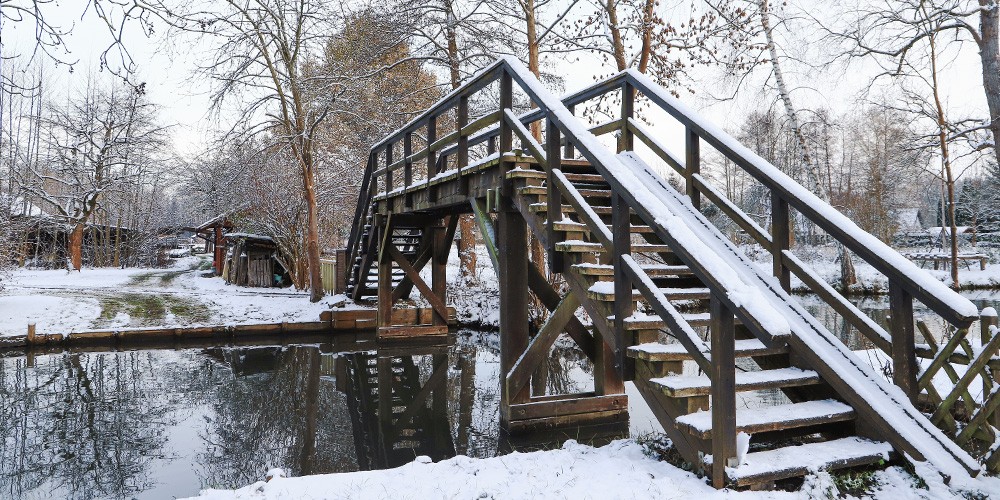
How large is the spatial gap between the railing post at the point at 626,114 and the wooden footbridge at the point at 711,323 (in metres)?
0.02

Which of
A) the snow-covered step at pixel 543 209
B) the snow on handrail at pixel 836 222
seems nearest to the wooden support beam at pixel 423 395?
the snow-covered step at pixel 543 209

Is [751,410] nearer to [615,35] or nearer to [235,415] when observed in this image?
[235,415]

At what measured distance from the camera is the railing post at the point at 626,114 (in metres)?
6.36

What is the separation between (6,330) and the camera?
1220 centimetres

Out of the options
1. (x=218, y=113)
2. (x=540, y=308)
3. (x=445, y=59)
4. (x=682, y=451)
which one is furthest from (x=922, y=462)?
(x=218, y=113)

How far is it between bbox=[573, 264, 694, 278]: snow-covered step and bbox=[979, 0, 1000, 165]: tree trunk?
711 cm

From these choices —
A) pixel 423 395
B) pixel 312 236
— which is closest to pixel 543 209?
pixel 423 395

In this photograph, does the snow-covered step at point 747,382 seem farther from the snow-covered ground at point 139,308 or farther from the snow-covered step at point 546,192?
A: the snow-covered ground at point 139,308

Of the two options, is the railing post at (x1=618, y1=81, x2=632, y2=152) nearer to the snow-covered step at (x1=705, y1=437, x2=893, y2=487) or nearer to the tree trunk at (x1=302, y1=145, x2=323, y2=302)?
the snow-covered step at (x1=705, y1=437, x2=893, y2=487)

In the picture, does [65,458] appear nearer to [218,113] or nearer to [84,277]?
[218,113]

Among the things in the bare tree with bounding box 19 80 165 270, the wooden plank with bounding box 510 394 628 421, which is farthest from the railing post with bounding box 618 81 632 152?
the bare tree with bounding box 19 80 165 270

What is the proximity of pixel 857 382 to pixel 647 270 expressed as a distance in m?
1.78

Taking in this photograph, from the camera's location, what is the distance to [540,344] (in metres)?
6.16

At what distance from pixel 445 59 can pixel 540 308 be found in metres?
6.36
